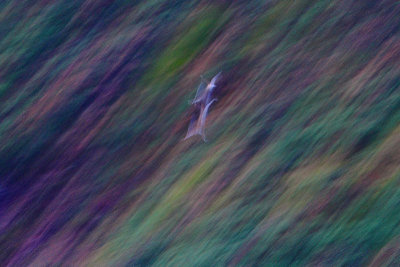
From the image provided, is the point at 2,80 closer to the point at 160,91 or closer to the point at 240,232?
the point at 160,91

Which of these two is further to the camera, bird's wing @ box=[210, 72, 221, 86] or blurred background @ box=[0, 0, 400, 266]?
bird's wing @ box=[210, 72, 221, 86]

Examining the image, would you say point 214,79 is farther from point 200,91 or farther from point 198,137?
point 198,137

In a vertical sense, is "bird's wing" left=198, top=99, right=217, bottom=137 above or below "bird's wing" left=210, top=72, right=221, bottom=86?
below

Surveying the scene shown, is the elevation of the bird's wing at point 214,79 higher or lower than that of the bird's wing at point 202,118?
higher

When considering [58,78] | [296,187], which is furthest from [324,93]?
[58,78]

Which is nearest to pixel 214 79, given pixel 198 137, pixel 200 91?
pixel 200 91

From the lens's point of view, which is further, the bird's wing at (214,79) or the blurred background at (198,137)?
the bird's wing at (214,79)
